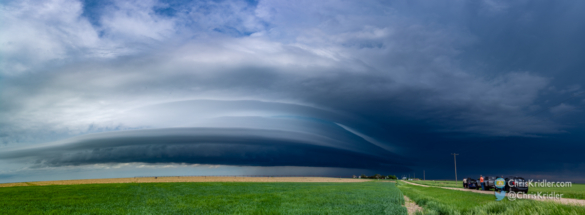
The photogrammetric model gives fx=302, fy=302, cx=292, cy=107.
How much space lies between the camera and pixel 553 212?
37.6 ft

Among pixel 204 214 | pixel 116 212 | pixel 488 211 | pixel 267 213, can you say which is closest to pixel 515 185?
pixel 488 211

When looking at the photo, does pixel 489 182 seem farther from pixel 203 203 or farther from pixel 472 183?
pixel 203 203

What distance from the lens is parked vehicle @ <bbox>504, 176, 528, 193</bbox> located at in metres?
36.3

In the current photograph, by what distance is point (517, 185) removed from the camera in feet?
121

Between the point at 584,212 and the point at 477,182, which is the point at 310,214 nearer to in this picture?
the point at 584,212

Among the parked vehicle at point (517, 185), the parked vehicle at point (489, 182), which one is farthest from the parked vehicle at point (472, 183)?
the parked vehicle at point (517, 185)

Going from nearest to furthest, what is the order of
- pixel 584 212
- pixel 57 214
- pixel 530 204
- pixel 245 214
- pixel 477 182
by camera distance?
pixel 584 212
pixel 530 204
pixel 245 214
pixel 57 214
pixel 477 182

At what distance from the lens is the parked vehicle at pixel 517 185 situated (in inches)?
1428

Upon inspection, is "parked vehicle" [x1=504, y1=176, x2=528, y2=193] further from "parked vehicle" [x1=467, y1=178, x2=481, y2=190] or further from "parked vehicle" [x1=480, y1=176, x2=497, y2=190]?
"parked vehicle" [x1=467, y1=178, x2=481, y2=190]

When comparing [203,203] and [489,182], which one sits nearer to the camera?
[203,203]

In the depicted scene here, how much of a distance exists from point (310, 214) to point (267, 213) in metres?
2.82

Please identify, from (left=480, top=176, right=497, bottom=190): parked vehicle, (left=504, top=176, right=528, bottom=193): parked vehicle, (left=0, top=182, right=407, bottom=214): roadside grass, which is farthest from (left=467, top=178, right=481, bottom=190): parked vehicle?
(left=0, top=182, right=407, bottom=214): roadside grass

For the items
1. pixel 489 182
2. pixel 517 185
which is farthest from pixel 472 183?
pixel 517 185

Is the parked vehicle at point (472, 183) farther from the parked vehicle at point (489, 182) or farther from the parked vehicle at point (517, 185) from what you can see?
the parked vehicle at point (517, 185)
